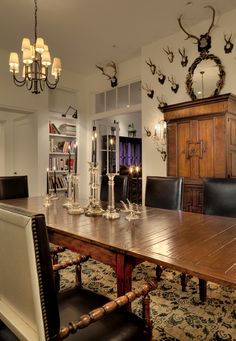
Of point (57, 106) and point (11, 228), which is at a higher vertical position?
point (57, 106)

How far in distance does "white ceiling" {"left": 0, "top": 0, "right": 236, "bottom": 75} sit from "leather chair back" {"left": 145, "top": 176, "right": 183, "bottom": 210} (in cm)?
248

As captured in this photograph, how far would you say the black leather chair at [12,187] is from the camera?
336 centimetres

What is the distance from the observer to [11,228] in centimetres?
97

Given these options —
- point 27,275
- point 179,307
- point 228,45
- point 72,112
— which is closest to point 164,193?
point 179,307

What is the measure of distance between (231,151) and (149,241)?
248cm

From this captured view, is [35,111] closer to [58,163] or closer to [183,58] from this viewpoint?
[58,163]

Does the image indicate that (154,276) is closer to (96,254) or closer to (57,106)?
(96,254)

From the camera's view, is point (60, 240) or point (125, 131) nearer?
point (60, 240)

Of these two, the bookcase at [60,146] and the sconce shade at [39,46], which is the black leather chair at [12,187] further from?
the bookcase at [60,146]

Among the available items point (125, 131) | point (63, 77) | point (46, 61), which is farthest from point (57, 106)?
point (46, 61)

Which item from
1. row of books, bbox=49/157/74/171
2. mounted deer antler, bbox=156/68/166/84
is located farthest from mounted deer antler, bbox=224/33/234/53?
row of books, bbox=49/157/74/171

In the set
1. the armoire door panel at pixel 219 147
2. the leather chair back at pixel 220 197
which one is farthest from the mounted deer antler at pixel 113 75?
the leather chair back at pixel 220 197

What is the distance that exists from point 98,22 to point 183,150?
2.34 meters

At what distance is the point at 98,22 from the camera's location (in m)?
3.96
